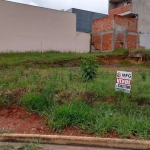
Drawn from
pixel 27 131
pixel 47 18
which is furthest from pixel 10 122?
pixel 47 18

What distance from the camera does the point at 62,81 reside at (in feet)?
19.6

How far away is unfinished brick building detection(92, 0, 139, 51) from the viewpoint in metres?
21.0

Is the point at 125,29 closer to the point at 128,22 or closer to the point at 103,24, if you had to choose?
the point at 128,22

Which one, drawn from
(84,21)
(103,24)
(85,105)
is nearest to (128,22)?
(103,24)

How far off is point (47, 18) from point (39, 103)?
1523 cm

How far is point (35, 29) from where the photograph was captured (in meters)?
18.2

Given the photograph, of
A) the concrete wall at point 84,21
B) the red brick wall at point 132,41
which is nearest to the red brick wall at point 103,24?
the red brick wall at point 132,41

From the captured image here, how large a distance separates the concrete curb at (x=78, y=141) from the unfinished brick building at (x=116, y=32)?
1801cm

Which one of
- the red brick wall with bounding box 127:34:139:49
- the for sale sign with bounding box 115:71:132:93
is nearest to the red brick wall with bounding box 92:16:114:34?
the red brick wall with bounding box 127:34:139:49

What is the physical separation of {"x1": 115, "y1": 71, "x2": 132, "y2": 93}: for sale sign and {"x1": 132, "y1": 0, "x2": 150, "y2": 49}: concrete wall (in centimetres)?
1935

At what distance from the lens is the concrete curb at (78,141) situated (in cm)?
342

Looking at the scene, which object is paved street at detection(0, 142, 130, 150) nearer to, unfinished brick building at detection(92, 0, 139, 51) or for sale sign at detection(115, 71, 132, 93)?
for sale sign at detection(115, 71, 132, 93)

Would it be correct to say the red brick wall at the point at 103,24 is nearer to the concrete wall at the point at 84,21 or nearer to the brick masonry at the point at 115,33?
the brick masonry at the point at 115,33

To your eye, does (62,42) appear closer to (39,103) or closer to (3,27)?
(3,27)
